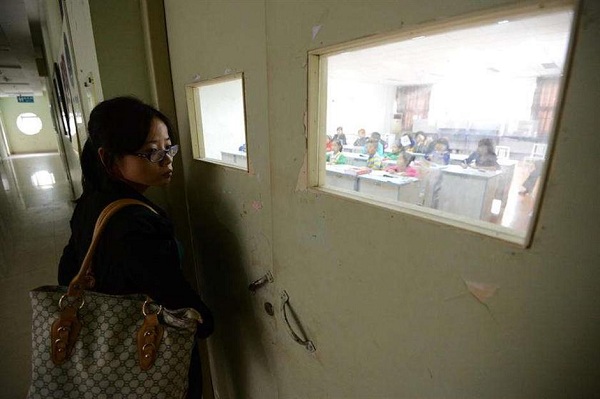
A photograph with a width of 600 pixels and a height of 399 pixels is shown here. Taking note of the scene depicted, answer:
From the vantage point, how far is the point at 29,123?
47.8ft

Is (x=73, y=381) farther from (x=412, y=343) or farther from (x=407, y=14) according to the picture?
(x=407, y=14)

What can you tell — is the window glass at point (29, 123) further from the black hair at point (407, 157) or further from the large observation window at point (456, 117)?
the black hair at point (407, 157)

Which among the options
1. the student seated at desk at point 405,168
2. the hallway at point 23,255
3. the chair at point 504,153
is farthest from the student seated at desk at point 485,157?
the hallway at point 23,255

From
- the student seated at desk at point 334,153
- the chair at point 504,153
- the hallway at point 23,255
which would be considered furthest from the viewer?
the hallway at point 23,255

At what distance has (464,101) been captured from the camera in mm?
4863

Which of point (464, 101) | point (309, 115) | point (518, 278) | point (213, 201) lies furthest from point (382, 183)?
point (464, 101)

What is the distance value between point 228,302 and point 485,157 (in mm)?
2588

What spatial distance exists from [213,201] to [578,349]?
3.66ft

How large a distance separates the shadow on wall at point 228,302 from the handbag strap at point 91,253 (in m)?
0.36

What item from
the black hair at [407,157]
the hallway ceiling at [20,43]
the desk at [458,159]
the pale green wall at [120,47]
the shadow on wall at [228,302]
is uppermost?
the hallway ceiling at [20,43]

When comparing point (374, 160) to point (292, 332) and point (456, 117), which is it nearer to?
point (456, 117)

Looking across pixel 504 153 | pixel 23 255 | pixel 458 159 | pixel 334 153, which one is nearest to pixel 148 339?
pixel 334 153

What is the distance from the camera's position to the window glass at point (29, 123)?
1434 cm

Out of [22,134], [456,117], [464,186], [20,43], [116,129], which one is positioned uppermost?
[20,43]
